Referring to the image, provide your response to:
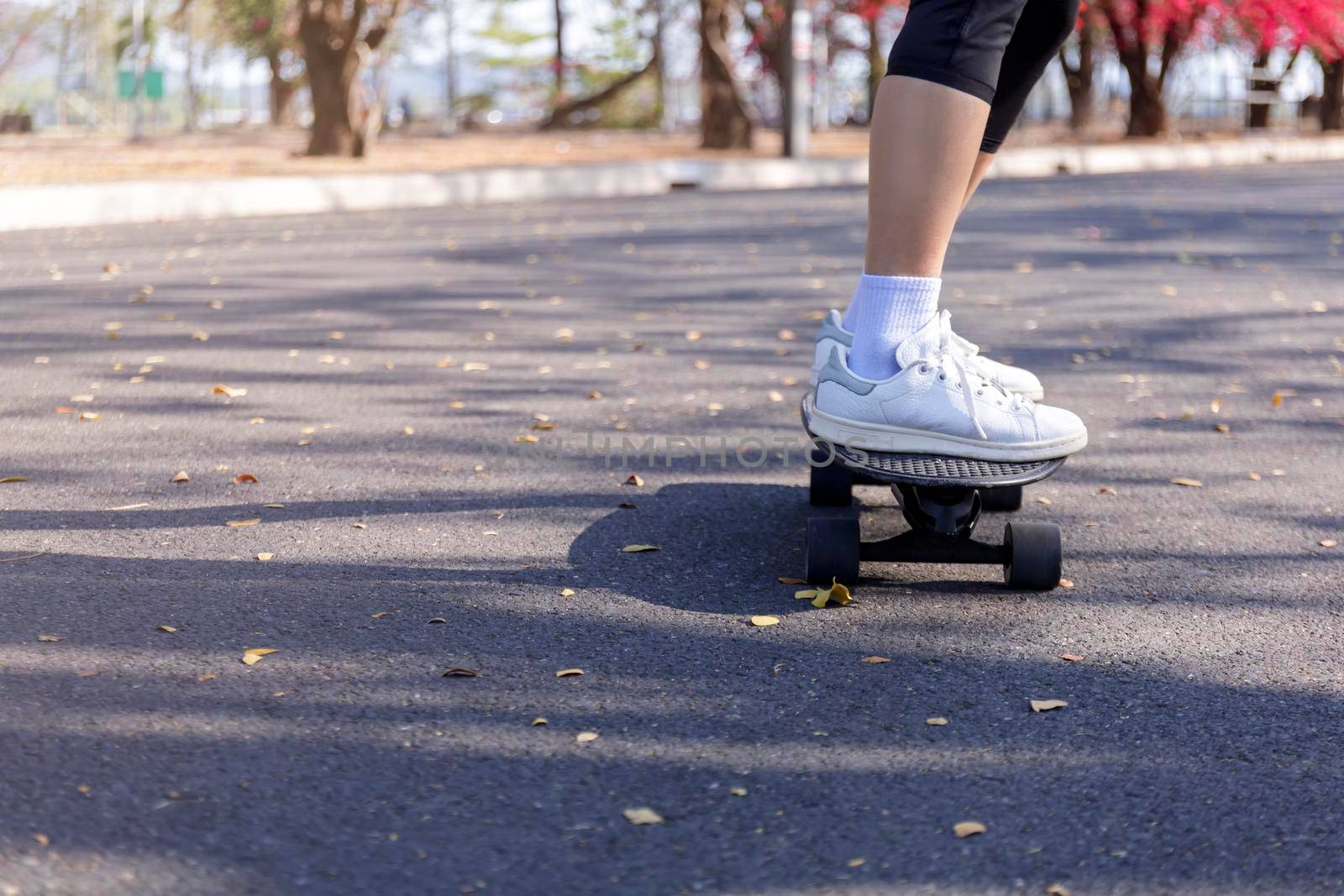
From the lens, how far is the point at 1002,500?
9.65 ft

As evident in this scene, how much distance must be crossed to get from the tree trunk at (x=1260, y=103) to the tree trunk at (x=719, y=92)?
11.1 metres

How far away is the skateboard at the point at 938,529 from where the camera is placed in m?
2.39

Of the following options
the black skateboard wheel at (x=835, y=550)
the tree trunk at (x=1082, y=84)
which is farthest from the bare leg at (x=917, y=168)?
the tree trunk at (x=1082, y=84)

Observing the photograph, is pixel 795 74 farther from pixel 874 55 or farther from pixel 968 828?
pixel 968 828

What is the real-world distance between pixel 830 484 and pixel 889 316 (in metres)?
0.55

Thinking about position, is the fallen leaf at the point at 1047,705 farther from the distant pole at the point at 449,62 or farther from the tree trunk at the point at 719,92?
the distant pole at the point at 449,62

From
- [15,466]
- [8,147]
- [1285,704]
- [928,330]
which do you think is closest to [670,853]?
[1285,704]

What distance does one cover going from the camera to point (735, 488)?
3168 millimetres

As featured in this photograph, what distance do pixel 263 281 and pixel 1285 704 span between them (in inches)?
233

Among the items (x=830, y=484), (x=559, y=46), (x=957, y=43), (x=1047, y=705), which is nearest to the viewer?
(x=1047, y=705)

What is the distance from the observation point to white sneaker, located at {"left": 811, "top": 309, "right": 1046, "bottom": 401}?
8.36 ft

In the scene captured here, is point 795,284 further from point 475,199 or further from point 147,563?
point 475,199

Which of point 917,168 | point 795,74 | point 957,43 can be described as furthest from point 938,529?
point 795,74

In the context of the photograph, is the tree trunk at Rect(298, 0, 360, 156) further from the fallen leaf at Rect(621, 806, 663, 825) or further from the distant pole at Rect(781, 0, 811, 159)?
the fallen leaf at Rect(621, 806, 663, 825)
